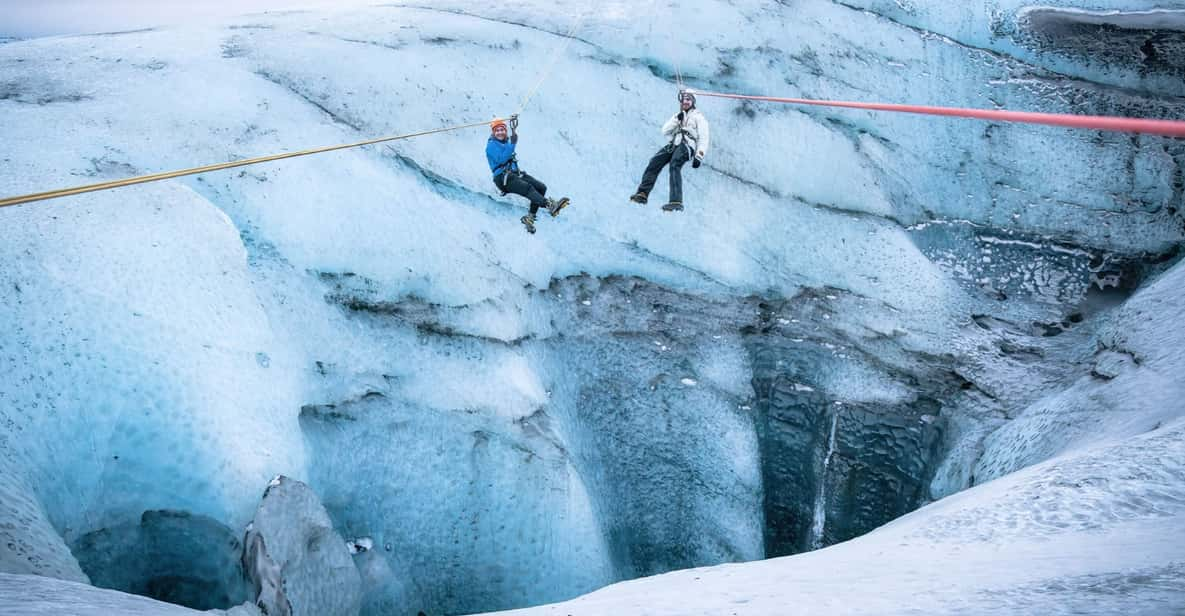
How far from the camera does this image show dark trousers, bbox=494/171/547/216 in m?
6.13

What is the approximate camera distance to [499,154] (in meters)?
6.09

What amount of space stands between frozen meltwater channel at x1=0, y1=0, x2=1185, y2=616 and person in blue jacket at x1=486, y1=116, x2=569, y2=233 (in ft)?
1.87

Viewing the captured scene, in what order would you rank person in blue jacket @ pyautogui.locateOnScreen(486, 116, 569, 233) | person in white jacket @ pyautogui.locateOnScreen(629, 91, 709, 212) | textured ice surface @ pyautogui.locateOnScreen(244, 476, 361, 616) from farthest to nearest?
person in white jacket @ pyautogui.locateOnScreen(629, 91, 709, 212), person in blue jacket @ pyautogui.locateOnScreen(486, 116, 569, 233), textured ice surface @ pyautogui.locateOnScreen(244, 476, 361, 616)

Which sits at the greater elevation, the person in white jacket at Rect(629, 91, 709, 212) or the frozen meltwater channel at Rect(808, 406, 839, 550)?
the person in white jacket at Rect(629, 91, 709, 212)

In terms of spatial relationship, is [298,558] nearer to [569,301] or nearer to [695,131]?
[569,301]

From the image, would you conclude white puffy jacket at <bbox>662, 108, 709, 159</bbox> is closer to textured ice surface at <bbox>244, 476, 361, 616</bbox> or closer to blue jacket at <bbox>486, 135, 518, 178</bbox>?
blue jacket at <bbox>486, 135, 518, 178</bbox>

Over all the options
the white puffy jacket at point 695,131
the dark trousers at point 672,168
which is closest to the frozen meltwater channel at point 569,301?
the dark trousers at point 672,168

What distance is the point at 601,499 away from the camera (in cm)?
657

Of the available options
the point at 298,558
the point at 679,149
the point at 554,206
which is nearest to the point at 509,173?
the point at 554,206

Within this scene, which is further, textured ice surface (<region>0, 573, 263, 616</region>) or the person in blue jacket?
the person in blue jacket

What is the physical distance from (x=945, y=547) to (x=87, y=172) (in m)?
6.00

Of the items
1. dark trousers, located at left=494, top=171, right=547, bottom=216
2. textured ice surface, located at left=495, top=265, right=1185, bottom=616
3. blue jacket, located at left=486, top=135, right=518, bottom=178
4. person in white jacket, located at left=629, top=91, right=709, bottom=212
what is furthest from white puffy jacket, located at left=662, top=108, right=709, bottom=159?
textured ice surface, located at left=495, top=265, right=1185, bottom=616

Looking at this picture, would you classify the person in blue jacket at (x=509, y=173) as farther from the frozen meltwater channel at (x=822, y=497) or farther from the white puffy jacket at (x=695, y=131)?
the frozen meltwater channel at (x=822, y=497)

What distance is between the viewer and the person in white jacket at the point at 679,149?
6.37 meters
